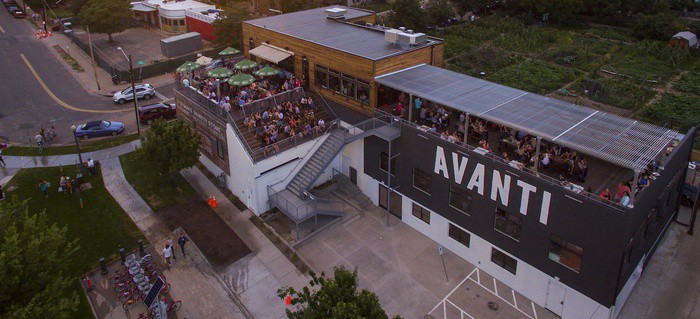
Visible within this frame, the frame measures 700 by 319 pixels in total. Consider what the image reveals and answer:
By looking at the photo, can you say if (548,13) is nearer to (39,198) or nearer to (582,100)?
(582,100)

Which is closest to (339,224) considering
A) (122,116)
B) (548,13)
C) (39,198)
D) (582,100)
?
(39,198)

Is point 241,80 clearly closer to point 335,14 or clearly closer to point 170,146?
point 170,146

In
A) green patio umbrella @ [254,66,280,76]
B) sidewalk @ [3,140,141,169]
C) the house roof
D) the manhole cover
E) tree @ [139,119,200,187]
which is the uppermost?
the house roof

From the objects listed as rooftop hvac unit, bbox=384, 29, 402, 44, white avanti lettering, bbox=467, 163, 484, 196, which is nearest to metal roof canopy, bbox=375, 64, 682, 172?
rooftop hvac unit, bbox=384, 29, 402, 44

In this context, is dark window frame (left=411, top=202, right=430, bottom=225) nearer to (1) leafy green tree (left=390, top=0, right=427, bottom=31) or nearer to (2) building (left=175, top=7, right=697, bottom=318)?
(2) building (left=175, top=7, right=697, bottom=318)

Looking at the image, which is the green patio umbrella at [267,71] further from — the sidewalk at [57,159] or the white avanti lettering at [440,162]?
the white avanti lettering at [440,162]

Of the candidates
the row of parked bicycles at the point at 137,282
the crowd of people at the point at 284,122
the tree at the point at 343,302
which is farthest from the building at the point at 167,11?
the tree at the point at 343,302
